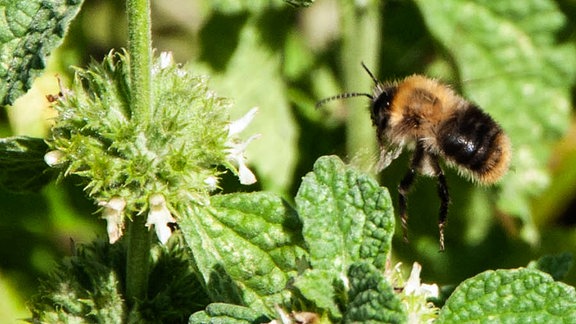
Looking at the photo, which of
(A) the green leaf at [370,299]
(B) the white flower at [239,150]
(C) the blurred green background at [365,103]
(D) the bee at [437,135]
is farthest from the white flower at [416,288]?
(C) the blurred green background at [365,103]

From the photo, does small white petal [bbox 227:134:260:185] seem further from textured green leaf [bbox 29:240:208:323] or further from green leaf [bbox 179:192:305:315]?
textured green leaf [bbox 29:240:208:323]

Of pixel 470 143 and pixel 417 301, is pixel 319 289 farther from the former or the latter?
pixel 470 143

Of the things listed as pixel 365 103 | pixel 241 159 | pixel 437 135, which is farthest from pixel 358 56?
pixel 241 159

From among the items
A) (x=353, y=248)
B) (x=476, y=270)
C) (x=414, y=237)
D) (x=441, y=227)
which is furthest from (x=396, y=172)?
(x=353, y=248)

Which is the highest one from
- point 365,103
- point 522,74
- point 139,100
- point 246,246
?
point 522,74

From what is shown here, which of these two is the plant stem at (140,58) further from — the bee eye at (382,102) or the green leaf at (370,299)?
the bee eye at (382,102)

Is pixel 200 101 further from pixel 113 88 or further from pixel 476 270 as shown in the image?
pixel 476 270
